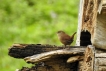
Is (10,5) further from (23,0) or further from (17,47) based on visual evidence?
(17,47)

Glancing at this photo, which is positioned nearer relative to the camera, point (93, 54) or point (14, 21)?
point (93, 54)

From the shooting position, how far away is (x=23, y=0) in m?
12.4

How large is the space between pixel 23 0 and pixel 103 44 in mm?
8264

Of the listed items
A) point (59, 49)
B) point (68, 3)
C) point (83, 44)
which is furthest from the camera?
point (68, 3)

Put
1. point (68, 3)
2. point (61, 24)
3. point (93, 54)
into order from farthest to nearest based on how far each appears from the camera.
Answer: point (68, 3), point (61, 24), point (93, 54)

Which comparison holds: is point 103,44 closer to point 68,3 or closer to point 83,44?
point 83,44

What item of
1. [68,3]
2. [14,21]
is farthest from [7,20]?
[68,3]

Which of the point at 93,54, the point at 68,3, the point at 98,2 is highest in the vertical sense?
the point at 68,3

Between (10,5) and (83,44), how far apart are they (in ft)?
25.1

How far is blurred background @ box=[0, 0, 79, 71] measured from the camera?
1046 cm

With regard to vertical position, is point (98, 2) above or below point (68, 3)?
below

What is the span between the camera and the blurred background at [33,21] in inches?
412

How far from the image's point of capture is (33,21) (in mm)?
11852

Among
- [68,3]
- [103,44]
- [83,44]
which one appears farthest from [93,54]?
[68,3]
